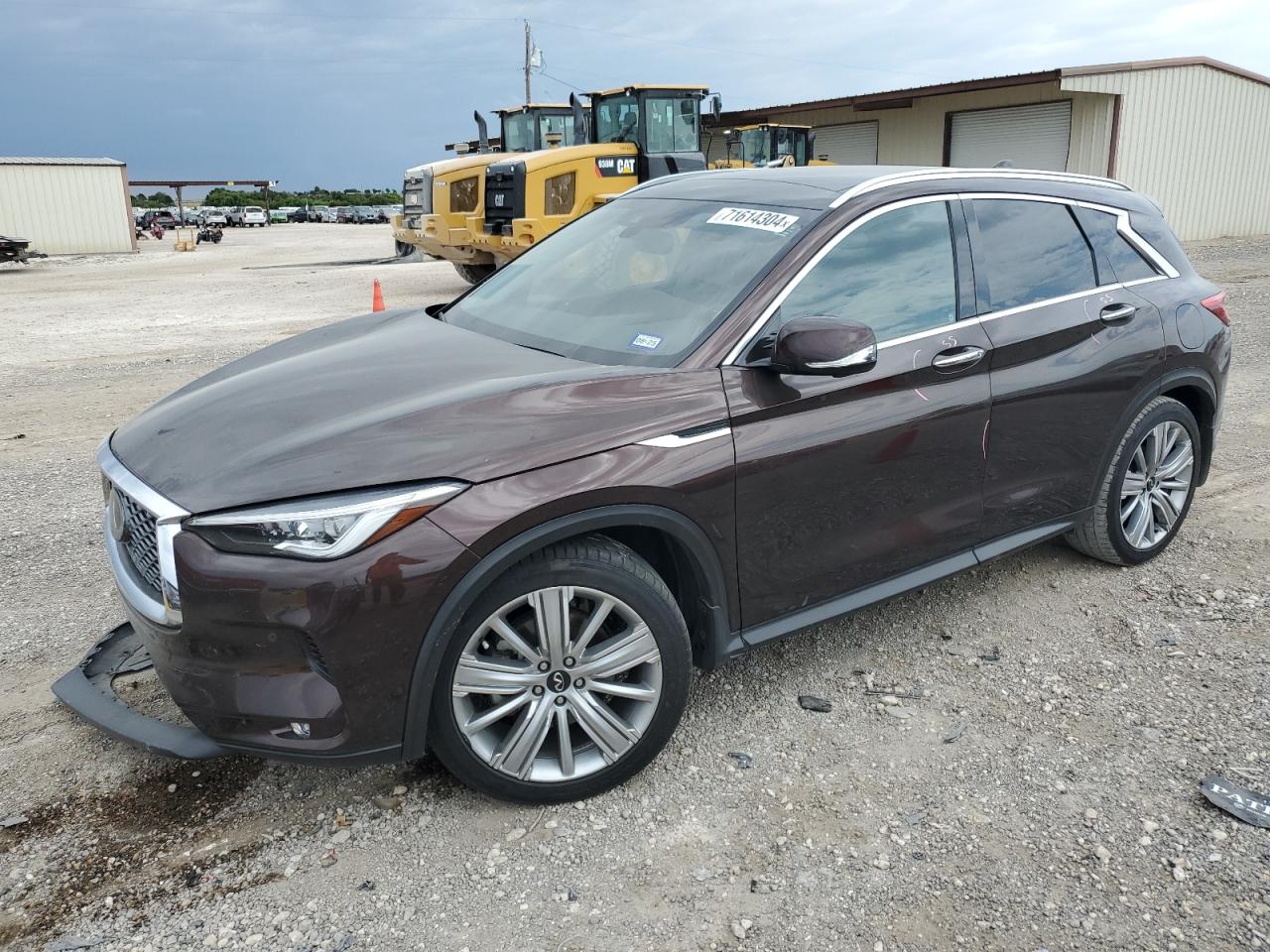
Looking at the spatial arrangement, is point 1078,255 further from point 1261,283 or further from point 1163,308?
point 1261,283

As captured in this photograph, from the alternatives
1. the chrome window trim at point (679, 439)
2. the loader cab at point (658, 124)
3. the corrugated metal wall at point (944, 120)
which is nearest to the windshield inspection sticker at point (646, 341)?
the chrome window trim at point (679, 439)

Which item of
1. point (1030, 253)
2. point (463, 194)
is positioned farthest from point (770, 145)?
point (1030, 253)

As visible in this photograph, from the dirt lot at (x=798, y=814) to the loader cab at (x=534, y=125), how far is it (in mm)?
15353

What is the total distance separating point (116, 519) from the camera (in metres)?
3.00

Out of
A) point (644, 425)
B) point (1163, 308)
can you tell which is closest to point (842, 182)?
point (644, 425)

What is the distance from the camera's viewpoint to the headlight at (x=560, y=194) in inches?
578

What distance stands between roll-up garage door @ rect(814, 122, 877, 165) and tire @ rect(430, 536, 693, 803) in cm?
2772

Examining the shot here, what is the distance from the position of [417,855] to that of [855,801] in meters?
1.27

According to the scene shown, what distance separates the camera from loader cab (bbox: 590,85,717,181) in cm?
1523

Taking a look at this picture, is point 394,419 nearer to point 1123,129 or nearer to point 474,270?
Result: point 474,270

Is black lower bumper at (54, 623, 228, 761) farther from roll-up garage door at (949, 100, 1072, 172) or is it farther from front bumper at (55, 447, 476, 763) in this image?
roll-up garage door at (949, 100, 1072, 172)

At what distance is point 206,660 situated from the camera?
2549mm

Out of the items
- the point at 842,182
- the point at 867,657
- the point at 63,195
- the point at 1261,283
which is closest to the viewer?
the point at 842,182

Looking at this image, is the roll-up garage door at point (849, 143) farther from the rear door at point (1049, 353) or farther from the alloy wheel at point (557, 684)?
the alloy wheel at point (557, 684)
